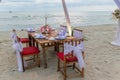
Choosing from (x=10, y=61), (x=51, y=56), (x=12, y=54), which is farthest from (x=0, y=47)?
(x=51, y=56)

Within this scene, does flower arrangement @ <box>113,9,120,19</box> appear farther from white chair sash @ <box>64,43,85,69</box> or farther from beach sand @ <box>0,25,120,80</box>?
white chair sash @ <box>64,43,85,69</box>

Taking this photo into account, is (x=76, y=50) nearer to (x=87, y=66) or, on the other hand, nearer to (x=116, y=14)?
(x=87, y=66)

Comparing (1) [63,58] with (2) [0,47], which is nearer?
(1) [63,58]

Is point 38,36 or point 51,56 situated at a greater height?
point 38,36

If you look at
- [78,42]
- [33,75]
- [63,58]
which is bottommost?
[33,75]

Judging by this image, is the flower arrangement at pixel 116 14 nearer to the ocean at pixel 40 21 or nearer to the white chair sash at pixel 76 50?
the white chair sash at pixel 76 50

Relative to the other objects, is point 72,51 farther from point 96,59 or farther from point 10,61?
point 10,61

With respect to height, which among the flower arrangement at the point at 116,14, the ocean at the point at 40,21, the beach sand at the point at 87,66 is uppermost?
the flower arrangement at the point at 116,14

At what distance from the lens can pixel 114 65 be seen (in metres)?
3.92

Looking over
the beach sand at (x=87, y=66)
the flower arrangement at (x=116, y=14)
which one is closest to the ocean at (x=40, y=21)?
the flower arrangement at (x=116, y=14)

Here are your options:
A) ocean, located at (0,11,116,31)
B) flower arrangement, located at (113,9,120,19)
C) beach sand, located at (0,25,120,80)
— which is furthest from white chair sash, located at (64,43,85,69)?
ocean, located at (0,11,116,31)

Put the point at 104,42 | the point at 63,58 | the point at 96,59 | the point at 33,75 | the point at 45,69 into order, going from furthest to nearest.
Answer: the point at 104,42 < the point at 96,59 < the point at 45,69 < the point at 33,75 < the point at 63,58

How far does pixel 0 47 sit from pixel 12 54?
837mm

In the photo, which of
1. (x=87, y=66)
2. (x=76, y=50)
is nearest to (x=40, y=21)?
(x=87, y=66)
